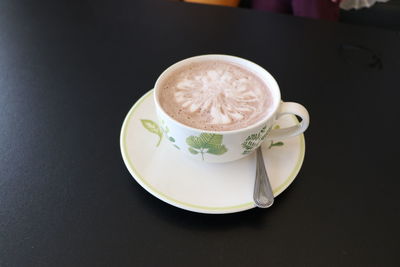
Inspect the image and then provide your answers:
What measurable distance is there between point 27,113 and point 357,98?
76 centimetres

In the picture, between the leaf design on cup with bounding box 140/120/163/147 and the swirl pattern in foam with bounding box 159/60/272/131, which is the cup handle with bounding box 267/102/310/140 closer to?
the swirl pattern in foam with bounding box 159/60/272/131

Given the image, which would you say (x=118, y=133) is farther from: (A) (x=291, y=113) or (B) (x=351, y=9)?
(B) (x=351, y=9)

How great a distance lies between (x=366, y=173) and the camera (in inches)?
25.0

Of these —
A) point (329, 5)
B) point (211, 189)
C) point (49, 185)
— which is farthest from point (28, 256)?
point (329, 5)

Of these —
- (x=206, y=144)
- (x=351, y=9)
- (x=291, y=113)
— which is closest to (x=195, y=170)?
(x=206, y=144)

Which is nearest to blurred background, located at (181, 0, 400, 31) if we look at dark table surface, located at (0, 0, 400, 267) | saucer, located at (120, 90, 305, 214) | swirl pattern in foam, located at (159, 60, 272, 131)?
dark table surface, located at (0, 0, 400, 267)

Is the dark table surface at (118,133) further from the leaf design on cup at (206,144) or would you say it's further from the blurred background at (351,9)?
the blurred background at (351,9)

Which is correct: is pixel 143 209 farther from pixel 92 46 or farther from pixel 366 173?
pixel 92 46

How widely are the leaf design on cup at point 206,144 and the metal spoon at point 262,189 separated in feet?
0.25

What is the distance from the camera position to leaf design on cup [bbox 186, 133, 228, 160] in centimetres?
53

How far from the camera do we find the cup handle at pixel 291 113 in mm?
575

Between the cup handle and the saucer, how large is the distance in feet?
0.11

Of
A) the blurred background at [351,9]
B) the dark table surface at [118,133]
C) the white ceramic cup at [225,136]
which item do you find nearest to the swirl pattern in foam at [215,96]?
the white ceramic cup at [225,136]

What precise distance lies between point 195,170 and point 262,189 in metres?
0.12
